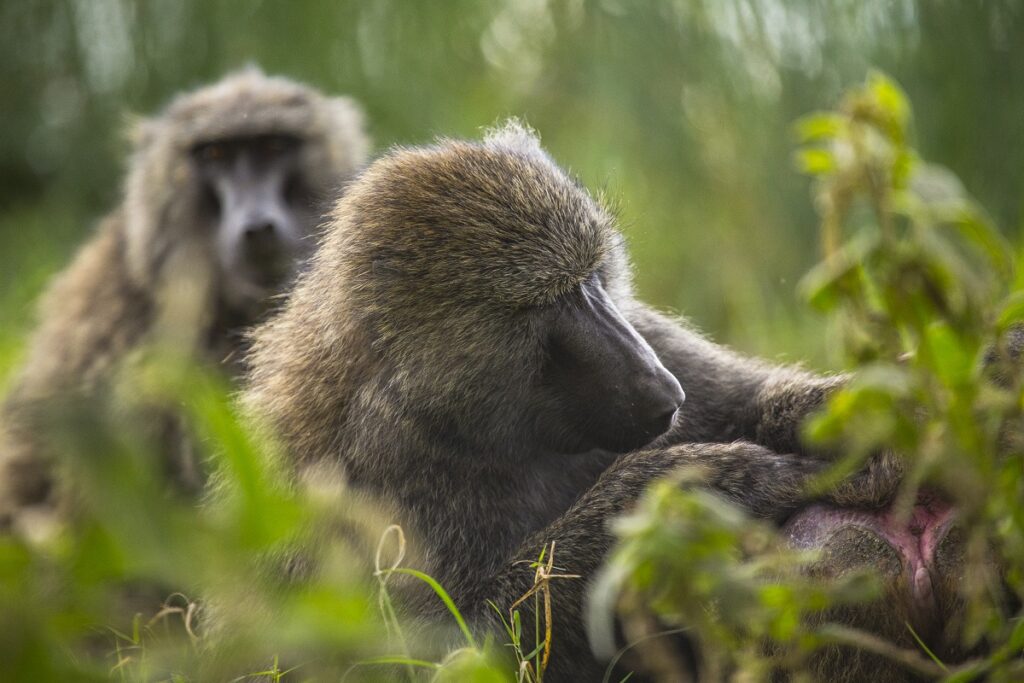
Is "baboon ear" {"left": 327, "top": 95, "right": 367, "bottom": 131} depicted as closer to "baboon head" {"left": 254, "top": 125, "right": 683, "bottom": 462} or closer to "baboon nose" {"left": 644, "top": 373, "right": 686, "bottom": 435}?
"baboon head" {"left": 254, "top": 125, "right": 683, "bottom": 462}

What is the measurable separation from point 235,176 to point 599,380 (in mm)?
2457

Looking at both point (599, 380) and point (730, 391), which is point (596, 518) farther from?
point (730, 391)

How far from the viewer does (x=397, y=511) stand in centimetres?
232

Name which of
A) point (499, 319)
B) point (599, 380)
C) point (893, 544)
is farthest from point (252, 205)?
point (893, 544)

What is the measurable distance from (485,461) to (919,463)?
1120 millimetres

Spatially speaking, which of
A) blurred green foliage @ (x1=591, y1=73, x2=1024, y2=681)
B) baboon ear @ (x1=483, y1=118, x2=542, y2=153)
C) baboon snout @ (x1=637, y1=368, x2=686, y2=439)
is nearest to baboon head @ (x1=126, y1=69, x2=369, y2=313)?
baboon ear @ (x1=483, y1=118, x2=542, y2=153)

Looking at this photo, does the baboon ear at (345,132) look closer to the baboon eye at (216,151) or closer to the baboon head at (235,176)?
the baboon head at (235,176)

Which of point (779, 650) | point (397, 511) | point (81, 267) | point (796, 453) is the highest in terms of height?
point (81, 267)

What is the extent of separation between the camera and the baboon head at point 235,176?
4.11 meters

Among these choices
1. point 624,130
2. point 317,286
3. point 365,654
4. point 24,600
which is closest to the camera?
point 24,600

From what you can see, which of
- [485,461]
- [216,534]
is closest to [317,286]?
[485,461]

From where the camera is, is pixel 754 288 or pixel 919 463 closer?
pixel 919 463

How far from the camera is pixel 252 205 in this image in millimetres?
4250

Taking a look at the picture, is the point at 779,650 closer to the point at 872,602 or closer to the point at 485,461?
the point at 872,602
